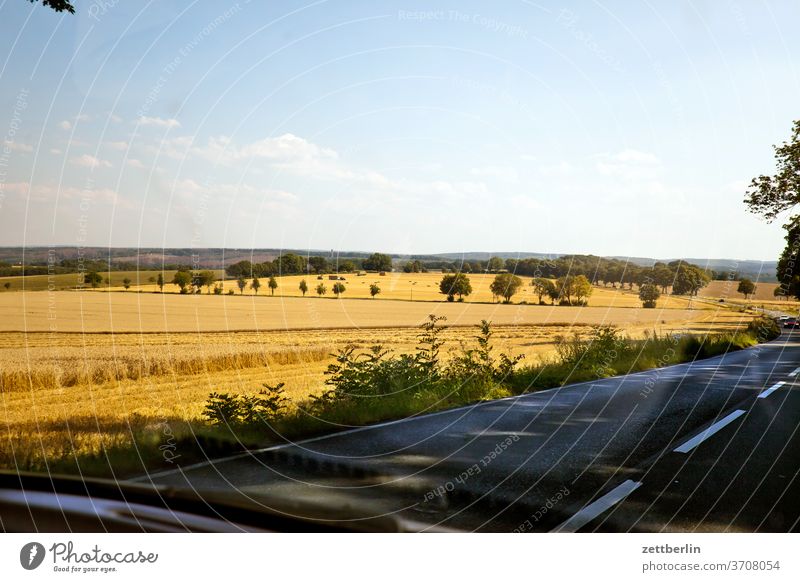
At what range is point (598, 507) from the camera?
4.18 metres

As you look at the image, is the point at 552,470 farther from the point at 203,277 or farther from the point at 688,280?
the point at 203,277

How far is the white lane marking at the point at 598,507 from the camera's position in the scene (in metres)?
3.93

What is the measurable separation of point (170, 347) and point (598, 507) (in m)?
24.4

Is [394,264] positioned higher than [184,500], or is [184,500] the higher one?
[394,264]

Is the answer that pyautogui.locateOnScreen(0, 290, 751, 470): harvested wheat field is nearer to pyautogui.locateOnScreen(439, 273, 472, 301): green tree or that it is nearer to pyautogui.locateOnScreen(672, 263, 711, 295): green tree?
pyautogui.locateOnScreen(439, 273, 472, 301): green tree

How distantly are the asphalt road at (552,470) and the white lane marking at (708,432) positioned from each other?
0.04 feet

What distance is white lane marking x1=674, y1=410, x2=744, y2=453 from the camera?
594 cm

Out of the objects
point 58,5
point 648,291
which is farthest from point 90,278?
point 648,291

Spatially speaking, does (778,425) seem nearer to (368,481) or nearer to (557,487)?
(557,487)

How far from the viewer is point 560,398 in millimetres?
9266

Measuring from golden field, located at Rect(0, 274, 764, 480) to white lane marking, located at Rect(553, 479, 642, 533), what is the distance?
384 centimetres

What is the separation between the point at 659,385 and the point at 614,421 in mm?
4200

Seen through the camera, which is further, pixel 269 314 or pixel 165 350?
pixel 269 314
